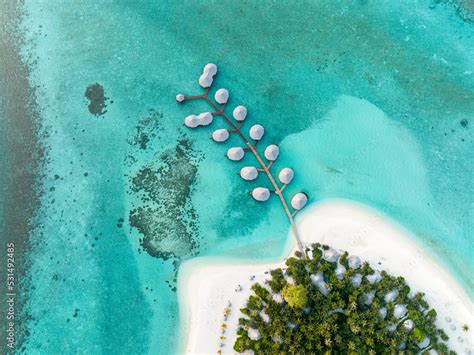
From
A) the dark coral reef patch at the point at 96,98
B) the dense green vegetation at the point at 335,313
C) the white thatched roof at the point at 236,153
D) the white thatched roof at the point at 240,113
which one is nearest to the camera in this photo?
the dense green vegetation at the point at 335,313

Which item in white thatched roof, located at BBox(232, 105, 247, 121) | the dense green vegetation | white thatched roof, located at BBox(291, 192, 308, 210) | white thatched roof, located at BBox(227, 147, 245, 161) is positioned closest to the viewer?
the dense green vegetation

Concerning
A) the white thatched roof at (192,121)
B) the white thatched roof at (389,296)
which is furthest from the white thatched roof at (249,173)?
the white thatched roof at (389,296)

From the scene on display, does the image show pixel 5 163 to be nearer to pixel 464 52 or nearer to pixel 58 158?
pixel 58 158

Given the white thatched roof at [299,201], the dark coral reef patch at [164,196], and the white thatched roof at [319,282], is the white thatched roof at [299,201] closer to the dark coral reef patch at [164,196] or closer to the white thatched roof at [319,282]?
the white thatched roof at [319,282]

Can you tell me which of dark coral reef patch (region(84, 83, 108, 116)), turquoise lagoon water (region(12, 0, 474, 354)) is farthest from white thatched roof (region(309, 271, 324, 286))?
dark coral reef patch (region(84, 83, 108, 116))

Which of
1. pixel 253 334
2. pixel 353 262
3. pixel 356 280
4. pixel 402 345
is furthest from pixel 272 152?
pixel 402 345

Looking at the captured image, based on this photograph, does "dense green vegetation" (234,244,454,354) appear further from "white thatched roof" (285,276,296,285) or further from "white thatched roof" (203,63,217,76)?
"white thatched roof" (203,63,217,76)

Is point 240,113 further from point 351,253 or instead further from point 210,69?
point 351,253
